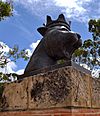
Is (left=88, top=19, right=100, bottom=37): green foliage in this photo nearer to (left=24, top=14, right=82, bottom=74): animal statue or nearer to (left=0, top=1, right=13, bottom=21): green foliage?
(left=0, top=1, right=13, bottom=21): green foliage

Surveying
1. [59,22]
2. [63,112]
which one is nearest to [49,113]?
[63,112]

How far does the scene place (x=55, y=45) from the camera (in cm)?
361

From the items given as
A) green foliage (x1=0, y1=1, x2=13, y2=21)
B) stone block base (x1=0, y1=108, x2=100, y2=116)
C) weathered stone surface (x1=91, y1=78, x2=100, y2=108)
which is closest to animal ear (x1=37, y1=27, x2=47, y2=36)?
weathered stone surface (x1=91, y1=78, x2=100, y2=108)

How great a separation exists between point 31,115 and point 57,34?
3.78 feet

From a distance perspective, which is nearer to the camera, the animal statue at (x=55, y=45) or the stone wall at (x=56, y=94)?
the stone wall at (x=56, y=94)

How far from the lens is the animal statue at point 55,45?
3543mm

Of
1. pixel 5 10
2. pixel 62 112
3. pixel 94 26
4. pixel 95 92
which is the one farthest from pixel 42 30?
pixel 94 26

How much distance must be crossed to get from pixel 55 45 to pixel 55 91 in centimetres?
81

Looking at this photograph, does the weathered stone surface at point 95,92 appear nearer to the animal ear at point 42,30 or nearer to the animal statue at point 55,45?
the animal statue at point 55,45

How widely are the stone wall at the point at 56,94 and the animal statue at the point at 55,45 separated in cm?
38

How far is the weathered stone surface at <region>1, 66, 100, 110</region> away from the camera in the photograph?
2.92 m

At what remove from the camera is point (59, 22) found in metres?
3.91

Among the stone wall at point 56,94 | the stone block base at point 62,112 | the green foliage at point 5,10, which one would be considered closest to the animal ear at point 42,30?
the stone wall at point 56,94

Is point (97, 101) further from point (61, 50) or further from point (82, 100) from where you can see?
point (61, 50)
